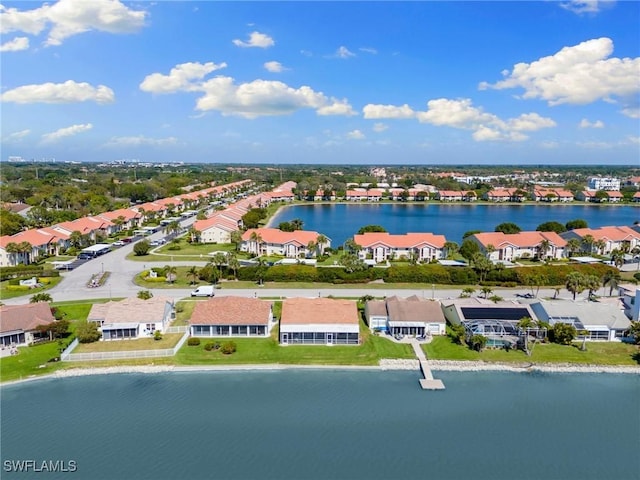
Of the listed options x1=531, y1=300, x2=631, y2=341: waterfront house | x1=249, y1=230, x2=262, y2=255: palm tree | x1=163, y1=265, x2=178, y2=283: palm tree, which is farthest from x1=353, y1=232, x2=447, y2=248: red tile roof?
x1=531, y1=300, x2=631, y2=341: waterfront house

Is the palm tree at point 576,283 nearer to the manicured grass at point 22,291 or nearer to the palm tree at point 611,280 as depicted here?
the palm tree at point 611,280

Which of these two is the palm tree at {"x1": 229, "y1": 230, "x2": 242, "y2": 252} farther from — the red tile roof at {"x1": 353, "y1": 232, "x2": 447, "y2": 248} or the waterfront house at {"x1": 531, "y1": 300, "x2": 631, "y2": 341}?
the waterfront house at {"x1": 531, "y1": 300, "x2": 631, "y2": 341}

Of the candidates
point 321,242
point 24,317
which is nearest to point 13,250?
point 24,317

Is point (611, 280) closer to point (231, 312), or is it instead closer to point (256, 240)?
point (231, 312)

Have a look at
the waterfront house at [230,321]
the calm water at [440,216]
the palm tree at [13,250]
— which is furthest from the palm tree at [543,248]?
the palm tree at [13,250]

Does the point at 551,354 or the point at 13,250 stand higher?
the point at 13,250

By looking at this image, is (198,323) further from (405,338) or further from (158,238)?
(158,238)
